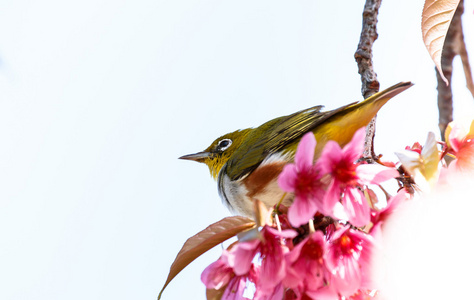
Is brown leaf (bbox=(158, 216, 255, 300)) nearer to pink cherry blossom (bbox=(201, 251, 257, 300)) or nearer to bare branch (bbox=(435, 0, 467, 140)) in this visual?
pink cherry blossom (bbox=(201, 251, 257, 300))

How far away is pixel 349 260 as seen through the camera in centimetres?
179

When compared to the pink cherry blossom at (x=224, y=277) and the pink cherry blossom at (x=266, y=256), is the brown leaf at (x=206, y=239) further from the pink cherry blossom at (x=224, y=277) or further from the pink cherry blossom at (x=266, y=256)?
the pink cherry blossom at (x=266, y=256)

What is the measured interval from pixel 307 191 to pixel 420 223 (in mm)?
386

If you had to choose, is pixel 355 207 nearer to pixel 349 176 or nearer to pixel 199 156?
pixel 349 176

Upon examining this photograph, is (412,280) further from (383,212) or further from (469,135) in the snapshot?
(469,135)

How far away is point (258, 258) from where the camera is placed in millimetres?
1813

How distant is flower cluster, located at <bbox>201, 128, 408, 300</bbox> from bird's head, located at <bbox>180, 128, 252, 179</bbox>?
3.43 meters

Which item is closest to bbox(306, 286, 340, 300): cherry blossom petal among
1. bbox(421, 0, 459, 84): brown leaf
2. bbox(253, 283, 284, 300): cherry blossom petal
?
bbox(253, 283, 284, 300): cherry blossom petal

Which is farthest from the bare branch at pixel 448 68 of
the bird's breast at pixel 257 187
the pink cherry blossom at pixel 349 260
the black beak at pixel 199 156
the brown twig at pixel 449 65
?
the black beak at pixel 199 156

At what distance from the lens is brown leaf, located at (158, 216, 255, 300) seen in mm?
2111

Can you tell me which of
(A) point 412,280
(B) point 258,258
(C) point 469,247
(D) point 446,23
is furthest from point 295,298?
(D) point 446,23

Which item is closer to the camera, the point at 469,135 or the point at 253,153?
the point at 469,135

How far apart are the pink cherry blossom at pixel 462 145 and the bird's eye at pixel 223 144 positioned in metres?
3.48

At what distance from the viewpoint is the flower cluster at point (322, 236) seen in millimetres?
1698
